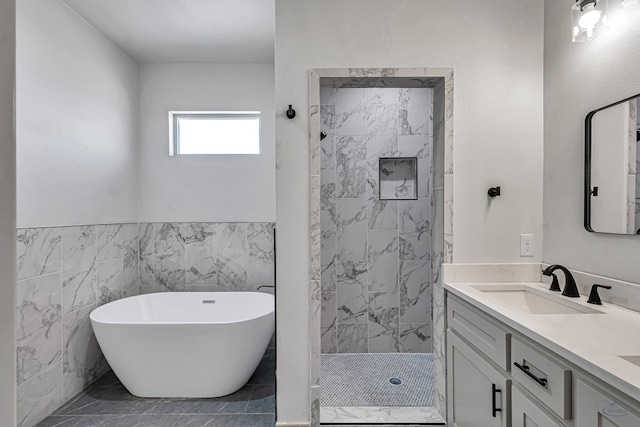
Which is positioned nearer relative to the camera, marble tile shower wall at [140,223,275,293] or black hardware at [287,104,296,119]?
black hardware at [287,104,296,119]

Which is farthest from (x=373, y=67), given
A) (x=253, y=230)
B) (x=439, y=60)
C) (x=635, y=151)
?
(x=253, y=230)

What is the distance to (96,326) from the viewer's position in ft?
7.32

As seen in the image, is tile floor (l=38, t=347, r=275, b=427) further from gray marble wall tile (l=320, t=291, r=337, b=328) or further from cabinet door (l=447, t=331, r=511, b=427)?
cabinet door (l=447, t=331, r=511, b=427)

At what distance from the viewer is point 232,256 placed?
10.6 ft

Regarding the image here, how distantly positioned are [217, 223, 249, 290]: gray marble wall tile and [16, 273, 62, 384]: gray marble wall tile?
1237 mm

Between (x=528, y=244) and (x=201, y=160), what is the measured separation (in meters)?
2.73

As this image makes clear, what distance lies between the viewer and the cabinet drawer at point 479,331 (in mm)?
1337

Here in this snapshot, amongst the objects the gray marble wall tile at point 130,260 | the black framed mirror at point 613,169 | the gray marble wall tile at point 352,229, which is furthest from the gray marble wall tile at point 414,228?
the gray marble wall tile at point 130,260

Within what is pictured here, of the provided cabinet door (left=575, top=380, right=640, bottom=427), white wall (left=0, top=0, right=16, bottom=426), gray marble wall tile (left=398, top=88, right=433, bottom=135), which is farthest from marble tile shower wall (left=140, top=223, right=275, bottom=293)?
white wall (left=0, top=0, right=16, bottom=426)

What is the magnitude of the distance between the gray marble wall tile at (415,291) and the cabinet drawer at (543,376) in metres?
1.74

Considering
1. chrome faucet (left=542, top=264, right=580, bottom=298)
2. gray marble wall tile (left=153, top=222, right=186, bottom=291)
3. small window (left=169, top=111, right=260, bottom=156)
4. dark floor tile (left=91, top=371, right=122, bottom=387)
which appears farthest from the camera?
small window (left=169, top=111, right=260, bottom=156)

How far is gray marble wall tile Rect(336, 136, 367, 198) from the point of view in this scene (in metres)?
3.01

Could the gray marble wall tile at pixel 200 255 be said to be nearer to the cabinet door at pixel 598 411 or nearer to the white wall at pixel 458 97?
the white wall at pixel 458 97

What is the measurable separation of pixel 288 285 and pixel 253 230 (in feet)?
4.49
